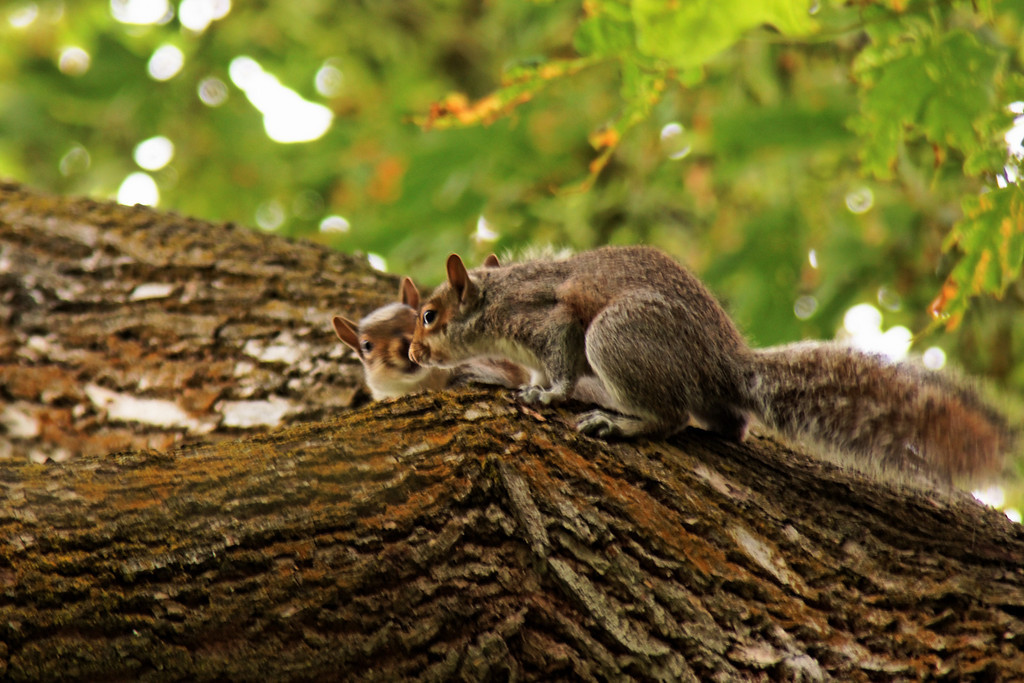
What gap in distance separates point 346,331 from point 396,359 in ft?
0.69

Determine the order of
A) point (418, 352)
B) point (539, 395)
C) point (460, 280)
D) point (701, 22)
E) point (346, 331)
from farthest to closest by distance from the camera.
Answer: point (346, 331)
point (418, 352)
point (460, 280)
point (539, 395)
point (701, 22)

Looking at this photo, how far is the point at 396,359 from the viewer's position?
3.19 m

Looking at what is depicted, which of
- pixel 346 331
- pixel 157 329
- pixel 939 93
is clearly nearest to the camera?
pixel 939 93

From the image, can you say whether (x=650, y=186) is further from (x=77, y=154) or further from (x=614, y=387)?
(x=77, y=154)

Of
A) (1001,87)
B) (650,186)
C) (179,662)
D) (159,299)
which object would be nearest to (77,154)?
(159,299)

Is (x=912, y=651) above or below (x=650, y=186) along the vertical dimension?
below

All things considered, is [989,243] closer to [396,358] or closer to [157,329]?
[396,358]

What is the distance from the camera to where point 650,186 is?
13.6ft

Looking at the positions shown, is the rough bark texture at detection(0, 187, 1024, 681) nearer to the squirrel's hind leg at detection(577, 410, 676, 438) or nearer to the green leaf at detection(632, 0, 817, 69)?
the squirrel's hind leg at detection(577, 410, 676, 438)

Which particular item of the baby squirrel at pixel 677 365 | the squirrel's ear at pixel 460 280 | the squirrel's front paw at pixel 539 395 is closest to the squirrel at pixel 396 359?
the baby squirrel at pixel 677 365

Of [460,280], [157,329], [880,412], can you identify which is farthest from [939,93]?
[157,329]

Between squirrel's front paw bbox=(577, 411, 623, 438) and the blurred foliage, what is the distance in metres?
0.71

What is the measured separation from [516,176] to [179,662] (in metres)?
2.73

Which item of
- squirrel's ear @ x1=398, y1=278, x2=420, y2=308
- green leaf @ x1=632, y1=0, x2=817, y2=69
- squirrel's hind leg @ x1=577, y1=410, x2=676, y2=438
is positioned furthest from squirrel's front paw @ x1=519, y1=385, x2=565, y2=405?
squirrel's ear @ x1=398, y1=278, x2=420, y2=308
